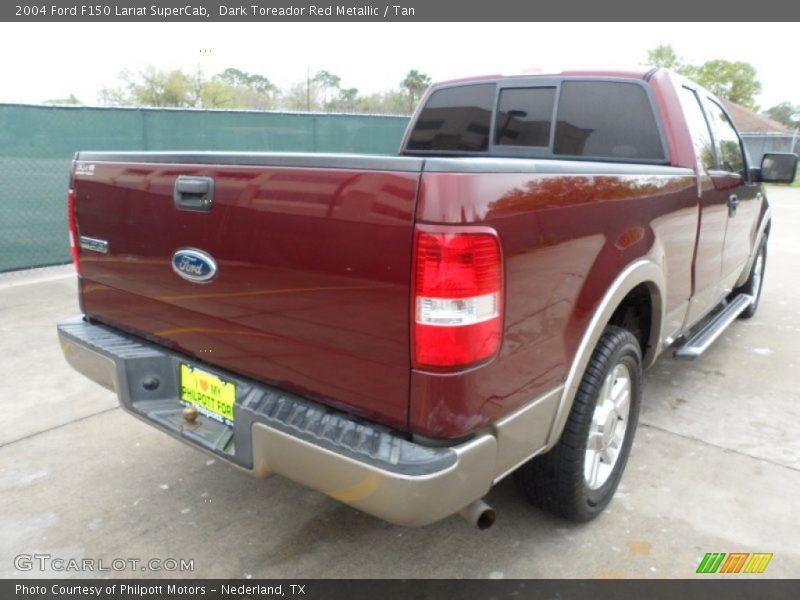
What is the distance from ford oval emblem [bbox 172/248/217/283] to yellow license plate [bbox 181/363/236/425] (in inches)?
13.6

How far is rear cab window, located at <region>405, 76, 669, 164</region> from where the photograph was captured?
3.41m

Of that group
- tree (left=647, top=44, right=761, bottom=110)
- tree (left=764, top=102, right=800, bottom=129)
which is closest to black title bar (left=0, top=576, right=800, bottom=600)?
tree (left=647, top=44, right=761, bottom=110)

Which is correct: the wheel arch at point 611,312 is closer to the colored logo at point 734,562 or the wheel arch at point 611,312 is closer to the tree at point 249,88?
the colored logo at point 734,562

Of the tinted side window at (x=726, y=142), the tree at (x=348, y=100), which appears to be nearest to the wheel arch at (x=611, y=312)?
the tinted side window at (x=726, y=142)

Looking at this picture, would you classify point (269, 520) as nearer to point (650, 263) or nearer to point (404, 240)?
point (404, 240)

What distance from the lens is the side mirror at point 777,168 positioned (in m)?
4.30

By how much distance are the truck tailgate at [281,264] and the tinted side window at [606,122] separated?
2137mm

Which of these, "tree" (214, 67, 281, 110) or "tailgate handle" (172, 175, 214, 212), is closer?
"tailgate handle" (172, 175, 214, 212)

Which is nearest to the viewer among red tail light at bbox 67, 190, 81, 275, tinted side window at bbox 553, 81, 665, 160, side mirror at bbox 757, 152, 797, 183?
red tail light at bbox 67, 190, 81, 275

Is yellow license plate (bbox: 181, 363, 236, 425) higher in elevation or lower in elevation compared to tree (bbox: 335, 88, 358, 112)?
lower

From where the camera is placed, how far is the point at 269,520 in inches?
107

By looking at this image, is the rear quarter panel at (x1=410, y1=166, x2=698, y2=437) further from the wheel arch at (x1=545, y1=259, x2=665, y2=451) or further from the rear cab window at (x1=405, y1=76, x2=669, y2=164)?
the rear cab window at (x1=405, y1=76, x2=669, y2=164)

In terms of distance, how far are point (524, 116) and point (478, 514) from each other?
2.60m

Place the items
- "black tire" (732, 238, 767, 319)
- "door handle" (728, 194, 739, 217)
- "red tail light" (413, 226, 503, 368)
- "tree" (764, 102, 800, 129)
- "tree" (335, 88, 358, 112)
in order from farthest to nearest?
1. "tree" (764, 102, 800, 129)
2. "tree" (335, 88, 358, 112)
3. "black tire" (732, 238, 767, 319)
4. "door handle" (728, 194, 739, 217)
5. "red tail light" (413, 226, 503, 368)
